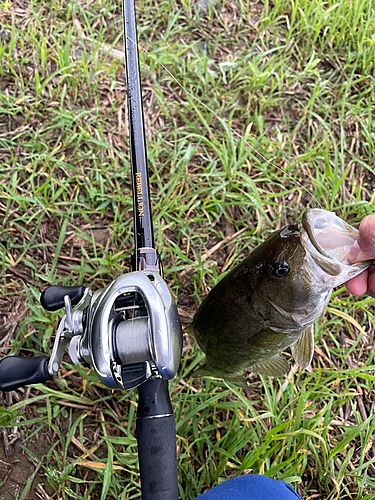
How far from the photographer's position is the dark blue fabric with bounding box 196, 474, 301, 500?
217cm

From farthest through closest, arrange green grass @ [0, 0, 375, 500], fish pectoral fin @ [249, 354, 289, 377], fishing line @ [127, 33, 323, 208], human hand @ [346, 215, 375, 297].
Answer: fishing line @ [127, 33, 323, 208]
green grass @ [0, 0, 375, 500]
fish pectoral fin @ [249, 354, 289, 377]
human hand @ [346, 215, 375, 297]

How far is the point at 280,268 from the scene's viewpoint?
188 cm

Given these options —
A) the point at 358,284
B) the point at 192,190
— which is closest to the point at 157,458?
the point at 358,284

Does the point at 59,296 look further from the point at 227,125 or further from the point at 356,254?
the point at 227,125

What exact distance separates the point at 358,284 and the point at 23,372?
1438 millimetres

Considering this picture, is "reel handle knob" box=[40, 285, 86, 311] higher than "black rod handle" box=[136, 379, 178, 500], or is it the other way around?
"reel handle knob" box=[40, 285, 86, 311]

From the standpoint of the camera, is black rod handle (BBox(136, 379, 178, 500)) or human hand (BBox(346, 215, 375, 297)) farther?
human hand (BBox(346, 215, 375, 297))

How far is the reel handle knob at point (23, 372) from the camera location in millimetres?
1771

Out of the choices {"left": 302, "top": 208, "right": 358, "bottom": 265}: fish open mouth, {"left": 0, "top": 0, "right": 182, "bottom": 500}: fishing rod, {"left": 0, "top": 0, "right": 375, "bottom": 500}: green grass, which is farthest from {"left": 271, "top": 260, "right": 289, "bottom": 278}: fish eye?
{"left": 0, "top": 0, "right": 375, "bottom": 500}: green grass

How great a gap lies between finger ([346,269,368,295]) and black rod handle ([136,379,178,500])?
1033 mm

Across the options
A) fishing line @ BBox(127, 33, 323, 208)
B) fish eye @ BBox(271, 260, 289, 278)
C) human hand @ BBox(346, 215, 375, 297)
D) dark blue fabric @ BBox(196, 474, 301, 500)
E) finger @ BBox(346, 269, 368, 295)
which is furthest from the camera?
fishing line @ BBox(127, 33, 323, 208)

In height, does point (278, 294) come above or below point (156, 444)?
above

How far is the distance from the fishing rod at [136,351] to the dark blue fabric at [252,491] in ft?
1.98

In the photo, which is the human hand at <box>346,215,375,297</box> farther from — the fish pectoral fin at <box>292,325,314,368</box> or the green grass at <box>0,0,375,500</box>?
the green grass at <box>0,0,375,500</box>
